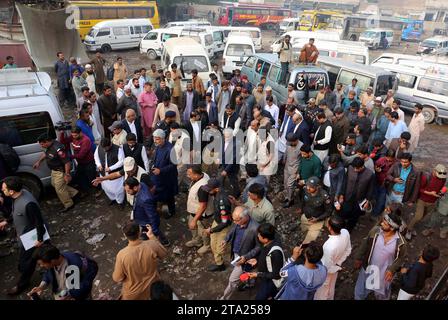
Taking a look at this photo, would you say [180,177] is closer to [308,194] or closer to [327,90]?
[308,194]

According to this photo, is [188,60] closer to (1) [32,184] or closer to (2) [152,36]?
(1) [32,184]

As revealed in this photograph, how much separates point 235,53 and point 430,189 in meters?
11.5

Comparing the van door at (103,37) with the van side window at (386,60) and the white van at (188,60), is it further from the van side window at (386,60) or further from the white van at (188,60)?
the van side window at (386,60)

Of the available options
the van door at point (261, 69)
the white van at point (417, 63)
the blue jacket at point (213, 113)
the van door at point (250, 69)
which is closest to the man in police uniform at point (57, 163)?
the blue jacket at point (213, 113)

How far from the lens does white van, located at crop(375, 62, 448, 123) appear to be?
11633 millimetres

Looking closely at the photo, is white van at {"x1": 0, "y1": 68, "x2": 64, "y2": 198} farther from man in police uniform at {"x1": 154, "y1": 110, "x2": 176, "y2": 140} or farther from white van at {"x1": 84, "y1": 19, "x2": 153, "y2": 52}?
white van at {"x1": 84, "y1": 19, "x2": 153, "y2": 52}

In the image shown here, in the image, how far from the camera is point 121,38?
20172mm

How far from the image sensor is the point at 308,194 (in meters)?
4.45

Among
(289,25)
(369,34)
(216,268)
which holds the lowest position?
(216,268)

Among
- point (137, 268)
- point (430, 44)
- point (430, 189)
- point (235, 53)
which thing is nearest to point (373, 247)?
point (430, 189)

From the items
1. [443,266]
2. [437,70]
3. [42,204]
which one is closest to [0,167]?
[42,204]

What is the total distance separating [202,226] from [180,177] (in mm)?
2267

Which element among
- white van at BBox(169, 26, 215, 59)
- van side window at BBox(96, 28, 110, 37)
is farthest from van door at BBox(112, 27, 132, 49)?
white van at BBox(169, 26, 215, 59)

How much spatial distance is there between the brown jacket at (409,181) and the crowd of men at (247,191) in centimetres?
2
